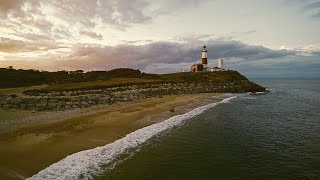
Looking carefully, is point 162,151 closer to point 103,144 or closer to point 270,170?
point 103,144

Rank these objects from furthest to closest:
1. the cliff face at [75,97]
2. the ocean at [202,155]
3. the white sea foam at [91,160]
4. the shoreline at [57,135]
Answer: the cliff face at [75,97], the shoreline at [57,135], the ocean at [202,155], the white sea foam at [91,160]

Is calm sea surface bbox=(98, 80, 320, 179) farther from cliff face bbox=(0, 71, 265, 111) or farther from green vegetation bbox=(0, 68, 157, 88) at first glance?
green vegetation bbox=(0, 68, 157, 88)

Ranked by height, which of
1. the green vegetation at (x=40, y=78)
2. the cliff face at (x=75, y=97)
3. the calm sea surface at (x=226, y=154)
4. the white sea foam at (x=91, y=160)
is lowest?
the calm sea surface at (x=226, y=154)

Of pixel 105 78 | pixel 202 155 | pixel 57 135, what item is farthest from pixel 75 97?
pixel 105 78

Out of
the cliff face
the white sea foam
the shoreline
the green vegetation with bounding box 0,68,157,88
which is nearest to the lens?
the white sea foam

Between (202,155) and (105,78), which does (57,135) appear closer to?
(202,155)

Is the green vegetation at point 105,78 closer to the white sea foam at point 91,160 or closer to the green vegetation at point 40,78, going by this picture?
the green vegetation at point 40,78

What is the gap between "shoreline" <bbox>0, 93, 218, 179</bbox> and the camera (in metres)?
15.0

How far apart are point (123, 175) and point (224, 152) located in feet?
24.8

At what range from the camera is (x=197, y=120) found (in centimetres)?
3012

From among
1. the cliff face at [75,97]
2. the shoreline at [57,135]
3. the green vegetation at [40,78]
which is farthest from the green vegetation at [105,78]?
the shoreline at [57,135]

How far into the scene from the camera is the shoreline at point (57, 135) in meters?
15.0

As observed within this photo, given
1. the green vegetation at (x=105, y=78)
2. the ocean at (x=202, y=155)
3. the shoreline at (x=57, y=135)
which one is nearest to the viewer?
the ocean at (x=202, y=155)

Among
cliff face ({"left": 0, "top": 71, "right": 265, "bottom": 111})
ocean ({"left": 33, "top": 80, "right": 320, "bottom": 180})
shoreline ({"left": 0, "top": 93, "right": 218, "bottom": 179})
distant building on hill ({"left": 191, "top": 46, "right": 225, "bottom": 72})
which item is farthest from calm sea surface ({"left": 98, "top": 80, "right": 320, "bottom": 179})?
distant building on hill ({"left": 191, "top": 46, "right": 225, "bottom": 72})
